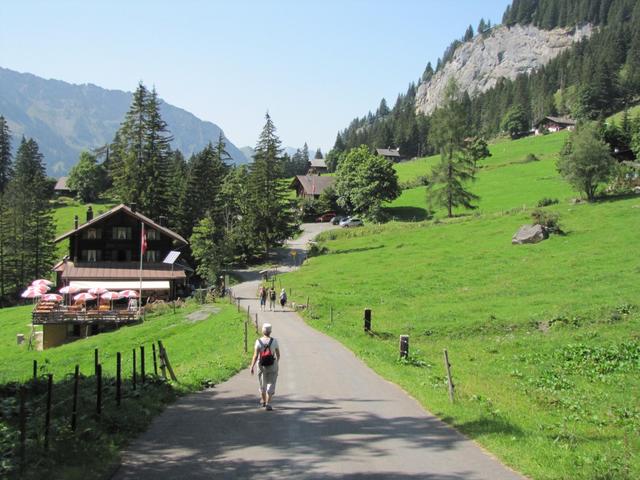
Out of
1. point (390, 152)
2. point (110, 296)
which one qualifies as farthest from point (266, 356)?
point (390, 152)

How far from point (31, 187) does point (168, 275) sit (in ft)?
141

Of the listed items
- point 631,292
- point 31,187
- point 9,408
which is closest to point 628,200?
point 631,292

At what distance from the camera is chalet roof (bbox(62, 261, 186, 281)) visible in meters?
60.2

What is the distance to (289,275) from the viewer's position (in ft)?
199

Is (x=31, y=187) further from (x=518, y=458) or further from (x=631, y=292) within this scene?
(x=518, y=458)

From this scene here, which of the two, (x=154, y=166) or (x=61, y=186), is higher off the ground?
(x=61, y=186)

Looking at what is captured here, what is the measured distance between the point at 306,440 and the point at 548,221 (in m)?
50.2

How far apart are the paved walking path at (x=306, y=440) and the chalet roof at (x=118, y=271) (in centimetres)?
4491

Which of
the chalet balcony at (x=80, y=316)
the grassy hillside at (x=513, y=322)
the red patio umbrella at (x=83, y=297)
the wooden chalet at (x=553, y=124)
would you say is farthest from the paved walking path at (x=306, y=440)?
the wooden chalet at (x=553, y=124)

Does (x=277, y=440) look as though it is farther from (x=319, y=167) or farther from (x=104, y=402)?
(x=319, y=167)

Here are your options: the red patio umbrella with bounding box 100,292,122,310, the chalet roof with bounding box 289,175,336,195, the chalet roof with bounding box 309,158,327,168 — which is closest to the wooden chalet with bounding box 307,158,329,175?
the chalet roof with bounding box 309,158,327,168

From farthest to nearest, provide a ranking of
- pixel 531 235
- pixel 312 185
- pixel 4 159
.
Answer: pixel 4 159 → pixel 312 185 → pixel 531 235

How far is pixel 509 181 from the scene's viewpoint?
97125 millimetres

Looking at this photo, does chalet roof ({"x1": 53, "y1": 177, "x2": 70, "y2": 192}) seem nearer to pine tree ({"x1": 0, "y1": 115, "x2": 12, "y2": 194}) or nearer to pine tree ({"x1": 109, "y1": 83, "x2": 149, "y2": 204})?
pine tree ({"x1": 0, "y1": 115, "x2": 12, "y2": 194})
